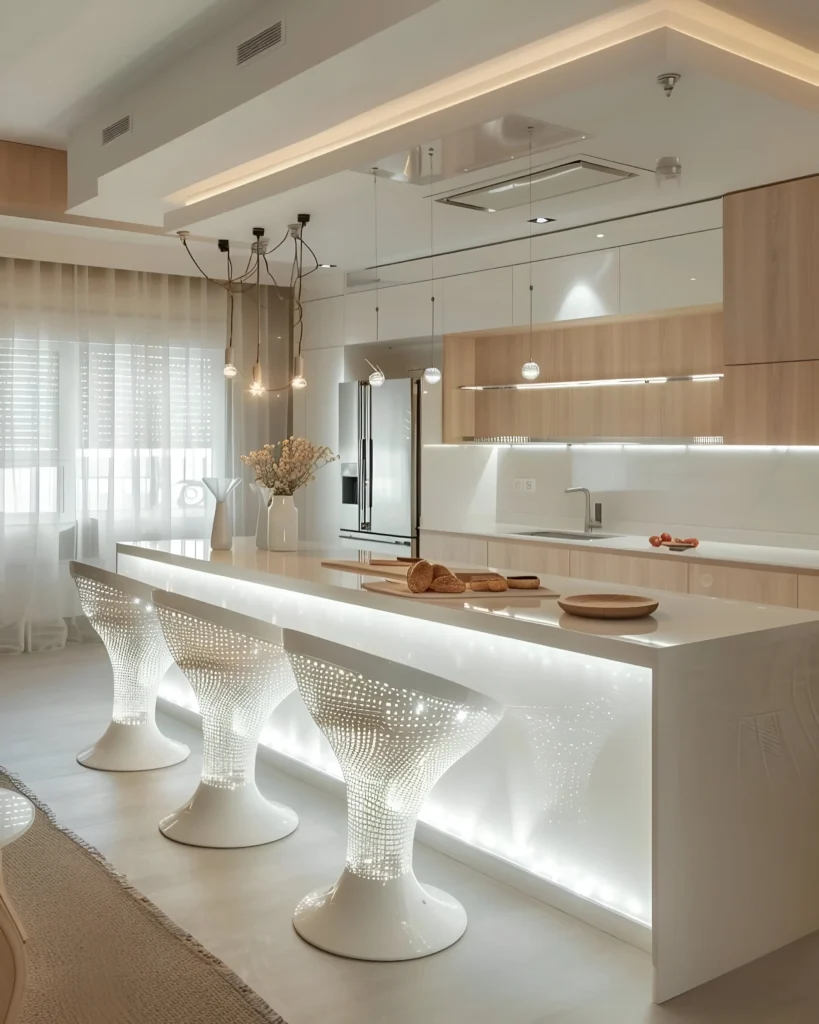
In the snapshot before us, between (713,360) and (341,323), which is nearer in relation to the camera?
(713,360)

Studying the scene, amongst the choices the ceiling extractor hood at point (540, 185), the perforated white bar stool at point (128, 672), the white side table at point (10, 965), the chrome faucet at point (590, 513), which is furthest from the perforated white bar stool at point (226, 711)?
the chrome faucet at point (590, 513)

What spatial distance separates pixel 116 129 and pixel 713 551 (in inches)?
141

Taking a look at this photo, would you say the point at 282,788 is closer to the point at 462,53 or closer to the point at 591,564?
the point at 591,564

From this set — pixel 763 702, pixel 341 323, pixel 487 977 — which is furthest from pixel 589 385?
pixel 487 977

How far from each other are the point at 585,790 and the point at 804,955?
2.42 ft

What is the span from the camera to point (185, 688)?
17.5 ft

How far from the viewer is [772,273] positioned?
479cm

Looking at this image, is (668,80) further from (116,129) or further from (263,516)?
(116,129)

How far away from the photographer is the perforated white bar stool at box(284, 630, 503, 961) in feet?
9.18

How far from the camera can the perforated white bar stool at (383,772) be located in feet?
9.18

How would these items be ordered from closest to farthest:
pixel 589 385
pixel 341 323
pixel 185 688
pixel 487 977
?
pixel 487 977 < pixel 185 688 < pixel 589 385 < pixel 341 323

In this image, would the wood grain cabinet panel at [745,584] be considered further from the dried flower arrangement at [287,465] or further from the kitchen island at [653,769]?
the dried flower arrangement at [287,465]

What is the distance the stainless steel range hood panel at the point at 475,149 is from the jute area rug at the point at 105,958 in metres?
2.88

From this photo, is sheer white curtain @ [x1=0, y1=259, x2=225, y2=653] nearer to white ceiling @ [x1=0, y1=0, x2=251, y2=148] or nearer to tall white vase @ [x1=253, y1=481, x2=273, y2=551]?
white ceiling @ [x1=0, y1=0, x2=251, y2=148]
